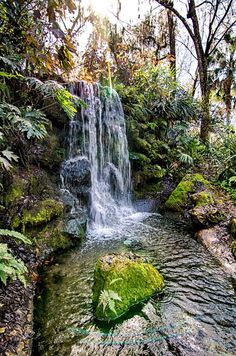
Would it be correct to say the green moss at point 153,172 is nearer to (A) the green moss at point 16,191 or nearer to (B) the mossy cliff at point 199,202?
(B) the mossy cliff at point 199,202

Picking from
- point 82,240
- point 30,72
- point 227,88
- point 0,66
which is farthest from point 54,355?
point 227,88

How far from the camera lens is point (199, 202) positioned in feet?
19.3

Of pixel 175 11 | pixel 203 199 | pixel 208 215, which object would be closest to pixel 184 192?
pixel 203 199

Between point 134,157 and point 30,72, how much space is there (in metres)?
Answer: 4.08

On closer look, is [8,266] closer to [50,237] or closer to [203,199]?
[50,237]

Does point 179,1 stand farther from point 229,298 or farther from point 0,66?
point 229,298

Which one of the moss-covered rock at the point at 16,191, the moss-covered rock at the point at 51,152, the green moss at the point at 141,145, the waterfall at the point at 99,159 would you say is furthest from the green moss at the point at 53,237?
the green moss at the point at 141,145

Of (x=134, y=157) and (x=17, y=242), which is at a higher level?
(x=134, y=157)

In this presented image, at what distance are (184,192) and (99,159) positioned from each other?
2.66m

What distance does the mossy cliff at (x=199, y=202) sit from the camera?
5.30 meters

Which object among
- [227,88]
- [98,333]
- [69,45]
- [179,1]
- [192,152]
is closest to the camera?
[98,333]

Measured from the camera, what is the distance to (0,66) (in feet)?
15.6

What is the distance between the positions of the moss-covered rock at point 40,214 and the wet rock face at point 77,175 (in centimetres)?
129

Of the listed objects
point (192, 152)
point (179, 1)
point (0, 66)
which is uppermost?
point (179, 1)
